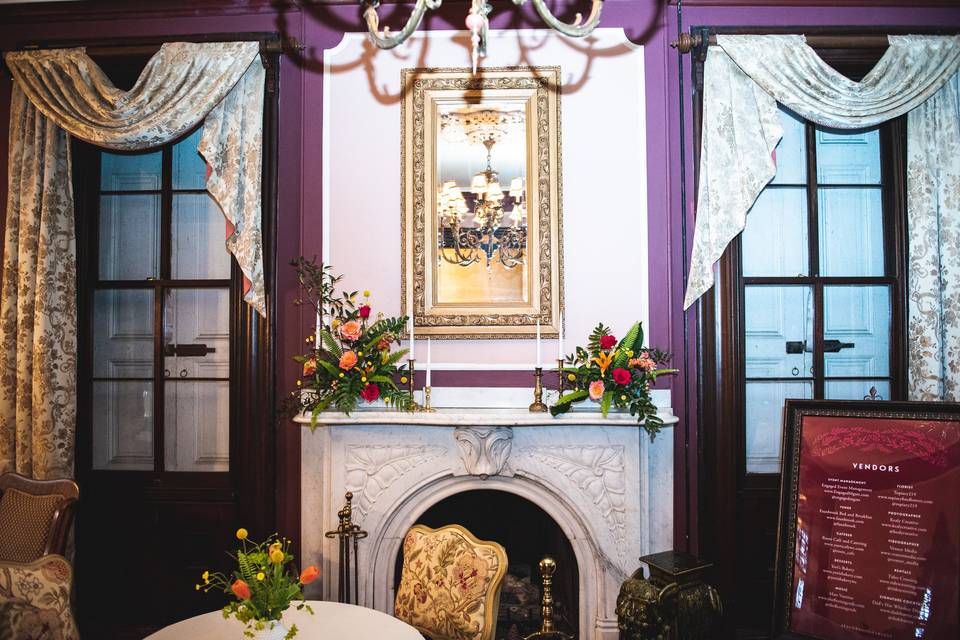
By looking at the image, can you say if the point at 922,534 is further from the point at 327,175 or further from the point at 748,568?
the point at 327,175

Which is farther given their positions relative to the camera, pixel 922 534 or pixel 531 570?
pixel 531 570

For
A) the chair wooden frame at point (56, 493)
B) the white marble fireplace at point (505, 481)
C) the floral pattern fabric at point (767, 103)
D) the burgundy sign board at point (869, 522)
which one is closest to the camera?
the burgundy sign board at point (869, 522)

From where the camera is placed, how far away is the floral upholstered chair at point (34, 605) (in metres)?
1.84

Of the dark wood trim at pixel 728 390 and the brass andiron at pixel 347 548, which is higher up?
the dark wood trim at pixel 728 390

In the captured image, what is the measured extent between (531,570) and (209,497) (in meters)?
1.62

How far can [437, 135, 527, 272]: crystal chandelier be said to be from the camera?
296 centimetres

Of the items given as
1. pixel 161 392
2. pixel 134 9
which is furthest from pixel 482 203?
pixel 134 9

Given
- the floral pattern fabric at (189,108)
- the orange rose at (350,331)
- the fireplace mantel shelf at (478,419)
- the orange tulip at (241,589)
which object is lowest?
the orange tulip at (241,589)

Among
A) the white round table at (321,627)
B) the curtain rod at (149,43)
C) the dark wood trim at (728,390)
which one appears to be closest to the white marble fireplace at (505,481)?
the dark wood trim at (728,390)

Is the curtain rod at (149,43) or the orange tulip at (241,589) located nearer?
the orange tulip at (241,589)

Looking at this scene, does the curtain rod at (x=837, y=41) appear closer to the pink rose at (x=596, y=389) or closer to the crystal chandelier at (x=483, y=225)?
the crystal chandelier at (x=483, y=225)

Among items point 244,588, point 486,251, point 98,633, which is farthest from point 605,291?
point 98,633

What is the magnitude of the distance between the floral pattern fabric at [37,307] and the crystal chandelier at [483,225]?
184 centimetres

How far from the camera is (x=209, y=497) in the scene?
305 cm
